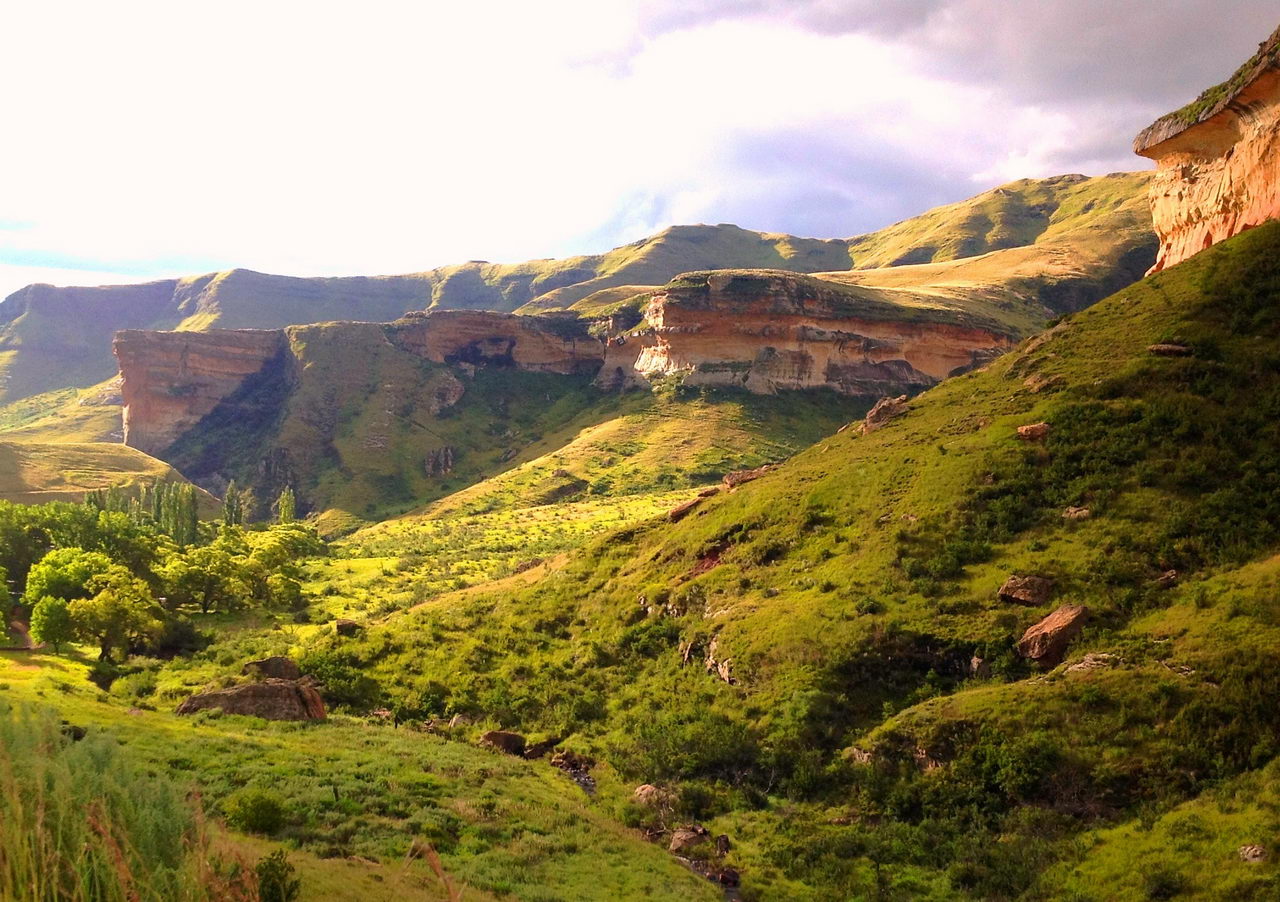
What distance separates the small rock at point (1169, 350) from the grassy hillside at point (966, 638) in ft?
0.70

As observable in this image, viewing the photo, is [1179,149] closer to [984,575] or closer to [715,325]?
[984,575]

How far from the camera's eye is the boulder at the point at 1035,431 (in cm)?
3266

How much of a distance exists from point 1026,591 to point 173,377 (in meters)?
150

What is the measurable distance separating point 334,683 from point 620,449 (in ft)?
226

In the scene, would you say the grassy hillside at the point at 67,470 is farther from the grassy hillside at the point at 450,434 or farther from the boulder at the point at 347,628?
the boulder at the point at 347,628

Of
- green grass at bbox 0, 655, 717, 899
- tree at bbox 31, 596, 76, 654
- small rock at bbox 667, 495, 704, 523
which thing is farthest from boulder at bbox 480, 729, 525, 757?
tree at bbox 31, 596, 76, 654

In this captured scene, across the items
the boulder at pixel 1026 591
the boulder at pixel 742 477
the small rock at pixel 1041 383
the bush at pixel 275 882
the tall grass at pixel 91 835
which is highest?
the small rock at pixel 1041 383

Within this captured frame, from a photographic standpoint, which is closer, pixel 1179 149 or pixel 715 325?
pixel 1179 149

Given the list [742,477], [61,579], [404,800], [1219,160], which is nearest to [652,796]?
[404,800]

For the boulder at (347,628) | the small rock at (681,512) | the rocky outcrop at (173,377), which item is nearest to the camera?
the boulder at (347,628)

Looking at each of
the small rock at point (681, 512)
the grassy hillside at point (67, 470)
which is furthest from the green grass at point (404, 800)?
the grassy hillside at point (67, 470)

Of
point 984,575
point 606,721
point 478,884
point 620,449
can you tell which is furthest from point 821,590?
point 620,449

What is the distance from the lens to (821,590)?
101 ft

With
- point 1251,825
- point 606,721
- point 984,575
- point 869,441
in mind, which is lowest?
point 606,721
